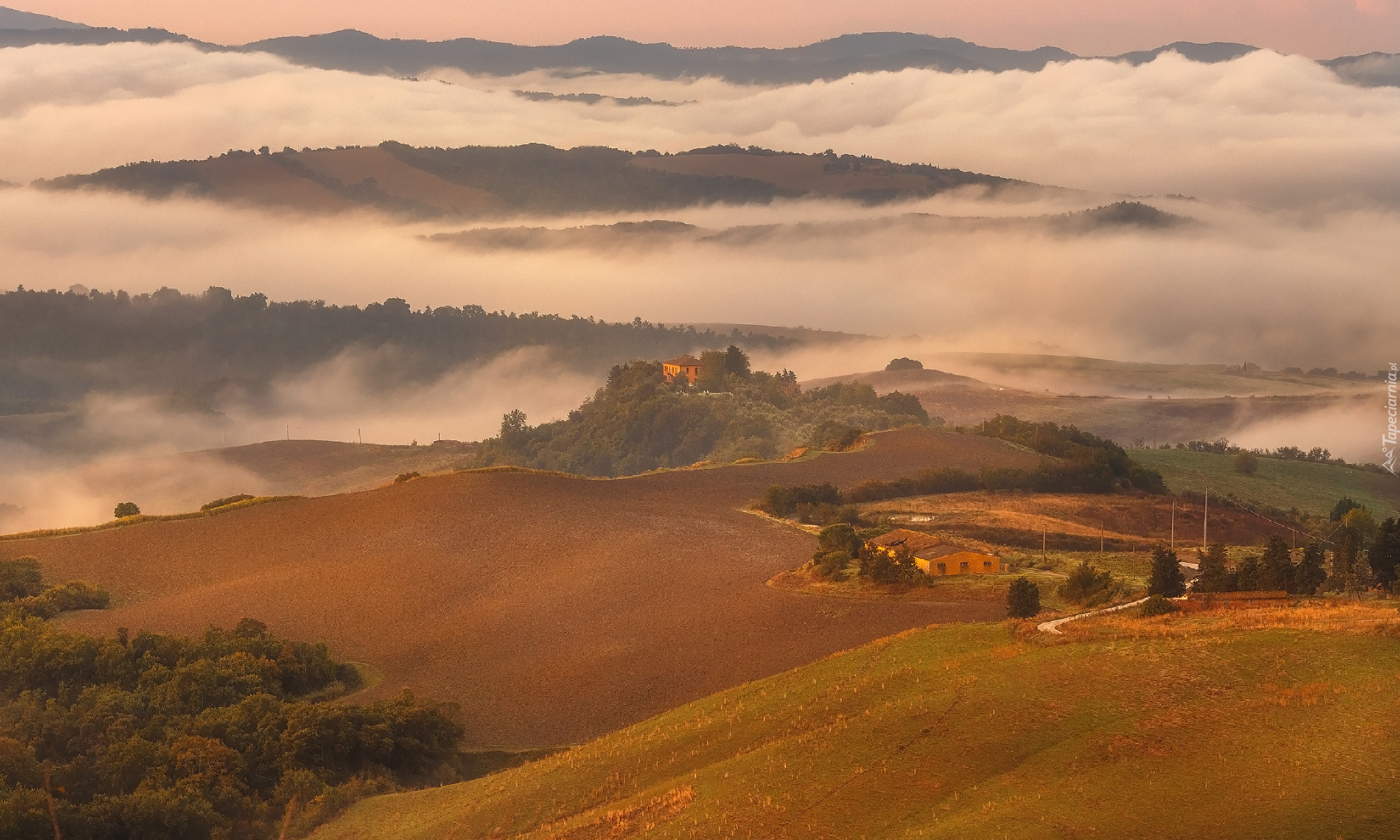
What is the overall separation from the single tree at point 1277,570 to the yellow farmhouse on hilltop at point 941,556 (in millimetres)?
22392

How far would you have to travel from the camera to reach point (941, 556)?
71.2 meters

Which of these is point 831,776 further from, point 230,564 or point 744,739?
point 230,564

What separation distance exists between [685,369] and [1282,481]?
80.2 meters

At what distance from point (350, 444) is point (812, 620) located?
145939mm

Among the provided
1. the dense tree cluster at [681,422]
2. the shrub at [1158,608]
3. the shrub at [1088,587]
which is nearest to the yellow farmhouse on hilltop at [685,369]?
the dense tree cluster at [681,422]

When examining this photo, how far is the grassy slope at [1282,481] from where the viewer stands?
122m

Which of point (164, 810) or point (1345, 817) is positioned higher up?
point (1345, 817)

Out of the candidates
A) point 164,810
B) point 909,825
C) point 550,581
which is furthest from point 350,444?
point 909,825

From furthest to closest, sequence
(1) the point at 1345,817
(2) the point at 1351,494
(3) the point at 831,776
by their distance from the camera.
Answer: (2) the point at 1351,494, (3) the point at 831,776, (1) the point at 1345,817

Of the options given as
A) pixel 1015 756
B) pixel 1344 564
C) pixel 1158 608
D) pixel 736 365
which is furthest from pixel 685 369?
pixel 1015 756

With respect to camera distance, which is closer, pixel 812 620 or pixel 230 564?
pixel 812 620

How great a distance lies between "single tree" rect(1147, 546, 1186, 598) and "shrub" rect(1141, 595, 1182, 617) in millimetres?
6412

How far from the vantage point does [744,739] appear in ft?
128

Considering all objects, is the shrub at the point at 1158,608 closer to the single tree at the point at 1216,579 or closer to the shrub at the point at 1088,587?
the single tree at the point at 1216,579
